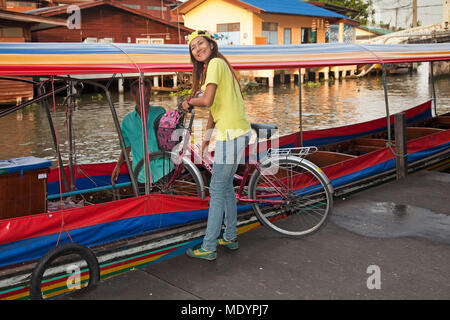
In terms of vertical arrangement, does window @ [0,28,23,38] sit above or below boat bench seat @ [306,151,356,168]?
above

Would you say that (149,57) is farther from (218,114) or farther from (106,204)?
(106,204)

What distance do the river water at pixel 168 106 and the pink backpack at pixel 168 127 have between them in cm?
820

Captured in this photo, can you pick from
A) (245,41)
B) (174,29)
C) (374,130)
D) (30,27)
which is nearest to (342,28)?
(245,41)

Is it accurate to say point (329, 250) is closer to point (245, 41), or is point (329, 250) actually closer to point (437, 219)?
point (437, 219)

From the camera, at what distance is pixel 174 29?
3484 cm

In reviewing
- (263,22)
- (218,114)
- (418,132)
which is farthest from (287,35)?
(218,114)

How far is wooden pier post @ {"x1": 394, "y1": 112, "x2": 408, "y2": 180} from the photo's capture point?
7.31 metres

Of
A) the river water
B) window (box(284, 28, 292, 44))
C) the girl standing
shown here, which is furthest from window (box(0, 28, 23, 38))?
the girl standing

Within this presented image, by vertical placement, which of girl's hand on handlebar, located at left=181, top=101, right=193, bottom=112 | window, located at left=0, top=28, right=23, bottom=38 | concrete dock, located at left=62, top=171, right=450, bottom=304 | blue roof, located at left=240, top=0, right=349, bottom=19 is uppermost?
Result: blue roof, located at left=240, top=0, right=349, bottom=19

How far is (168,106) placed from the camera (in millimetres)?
24578

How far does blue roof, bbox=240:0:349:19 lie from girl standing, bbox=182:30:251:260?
31.9m

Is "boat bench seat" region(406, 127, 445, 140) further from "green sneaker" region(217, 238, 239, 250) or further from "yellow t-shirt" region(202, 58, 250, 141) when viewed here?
"yellow t-shirt" region(202, 58, 250, 141)

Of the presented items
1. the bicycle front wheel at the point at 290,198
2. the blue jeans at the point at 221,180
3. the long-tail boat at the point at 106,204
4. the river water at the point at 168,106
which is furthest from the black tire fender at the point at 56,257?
the river water at the point at 168,106

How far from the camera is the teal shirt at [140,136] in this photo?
17.6 ft
